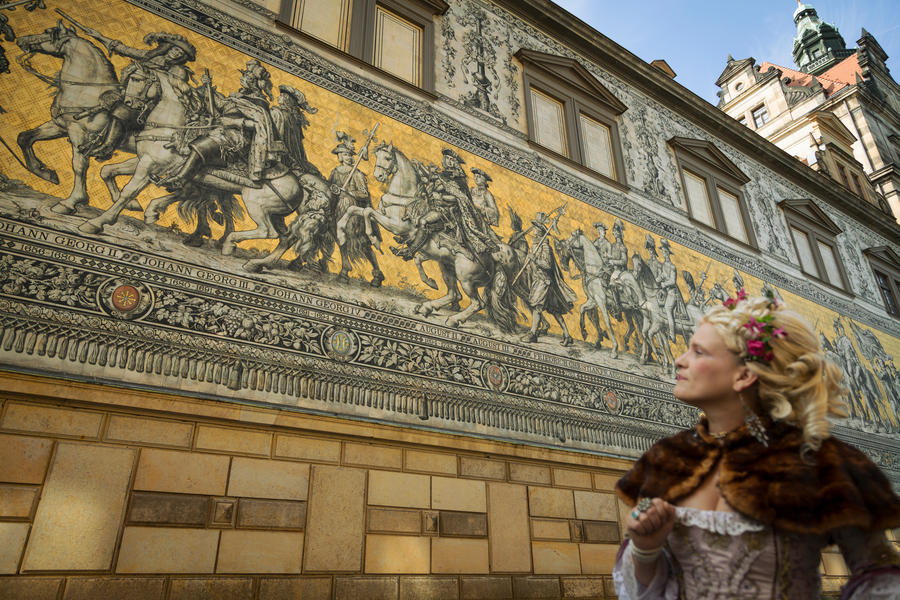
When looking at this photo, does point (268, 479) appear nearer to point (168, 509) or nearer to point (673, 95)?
point (168, 509)

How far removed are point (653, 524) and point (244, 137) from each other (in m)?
4.71

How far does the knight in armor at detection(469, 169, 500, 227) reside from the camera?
657cm

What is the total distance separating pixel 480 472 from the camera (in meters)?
5.16

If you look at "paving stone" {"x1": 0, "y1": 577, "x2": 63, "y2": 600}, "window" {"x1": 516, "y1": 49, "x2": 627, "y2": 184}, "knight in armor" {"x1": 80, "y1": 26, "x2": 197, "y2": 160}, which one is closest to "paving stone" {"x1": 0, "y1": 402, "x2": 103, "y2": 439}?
"paving stone" {"x1": 0, "y1": 577, "x2": 63, "y2": 600}

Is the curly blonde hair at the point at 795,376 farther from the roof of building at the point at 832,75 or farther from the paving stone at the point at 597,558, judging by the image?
the roof of building at the point at 832,75

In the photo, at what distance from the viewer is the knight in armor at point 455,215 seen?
6.00 m

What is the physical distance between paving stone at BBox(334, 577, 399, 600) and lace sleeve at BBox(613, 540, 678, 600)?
2741 mm

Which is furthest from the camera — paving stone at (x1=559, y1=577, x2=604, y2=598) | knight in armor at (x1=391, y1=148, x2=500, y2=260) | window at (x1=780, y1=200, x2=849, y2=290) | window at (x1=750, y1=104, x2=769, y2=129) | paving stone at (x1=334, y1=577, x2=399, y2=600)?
window at (x1=750, y1=104, x2=769, y2=129)

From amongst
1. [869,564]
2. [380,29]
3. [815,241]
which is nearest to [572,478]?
[869,564]

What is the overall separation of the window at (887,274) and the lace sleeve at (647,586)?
15.5 m

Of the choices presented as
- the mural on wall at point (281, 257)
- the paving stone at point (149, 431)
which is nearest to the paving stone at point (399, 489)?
the mural on wall at point (281, 257)

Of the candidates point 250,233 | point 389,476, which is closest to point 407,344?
point 389,476

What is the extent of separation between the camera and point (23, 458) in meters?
3.36

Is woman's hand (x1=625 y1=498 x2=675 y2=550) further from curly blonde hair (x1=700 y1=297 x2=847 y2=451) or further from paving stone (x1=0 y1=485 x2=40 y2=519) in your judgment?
paving stone (x1=0 y1=485 x2=40 y2=519)
